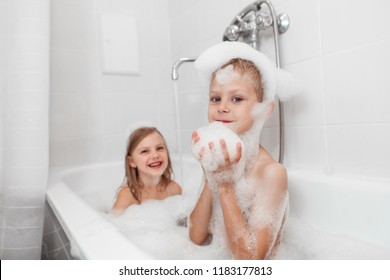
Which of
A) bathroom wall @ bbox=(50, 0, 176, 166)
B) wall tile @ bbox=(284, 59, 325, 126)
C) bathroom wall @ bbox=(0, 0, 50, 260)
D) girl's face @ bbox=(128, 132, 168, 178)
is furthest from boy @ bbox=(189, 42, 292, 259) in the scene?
A: bathroom wall @ bbox=(50, 0, 176, 166)

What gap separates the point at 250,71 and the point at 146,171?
1.82 feet

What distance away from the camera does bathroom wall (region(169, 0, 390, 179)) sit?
0.75 meters

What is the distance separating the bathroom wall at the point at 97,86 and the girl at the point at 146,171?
0.35 m

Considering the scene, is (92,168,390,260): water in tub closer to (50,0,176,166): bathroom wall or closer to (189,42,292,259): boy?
(189,42,292,259): boy

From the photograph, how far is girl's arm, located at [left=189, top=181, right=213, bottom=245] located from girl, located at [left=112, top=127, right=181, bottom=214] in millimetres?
380

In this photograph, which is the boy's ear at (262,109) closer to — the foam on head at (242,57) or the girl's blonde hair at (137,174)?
the foam on head at (242,57)

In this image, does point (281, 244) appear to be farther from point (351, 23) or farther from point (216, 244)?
point (351, 23)

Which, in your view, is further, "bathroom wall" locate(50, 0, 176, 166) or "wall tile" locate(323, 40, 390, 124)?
"bathroom wall" locate(50, 0, 176, 166)

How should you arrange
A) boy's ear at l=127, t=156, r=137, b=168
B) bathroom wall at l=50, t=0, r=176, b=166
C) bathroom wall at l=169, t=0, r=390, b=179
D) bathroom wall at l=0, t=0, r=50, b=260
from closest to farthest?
bathroom wall at l=169, t=0, r=390, b=179 → bathroom wall at l=0, t=0, r=50, b=260 → boy's ear at l=127, t=156, r=137, b=168 → bathroom wall at l=50, t=0, r=176, b=166

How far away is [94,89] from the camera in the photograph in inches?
57.6

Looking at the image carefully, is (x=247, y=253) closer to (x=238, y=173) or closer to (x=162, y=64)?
(x=238, y=173)

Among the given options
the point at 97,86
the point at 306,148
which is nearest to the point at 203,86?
the point at 306,148

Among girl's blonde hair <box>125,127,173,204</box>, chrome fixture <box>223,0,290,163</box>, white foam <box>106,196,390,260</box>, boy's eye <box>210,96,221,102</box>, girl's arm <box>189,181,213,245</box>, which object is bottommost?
white foam <box>106,196,390,260</box>
